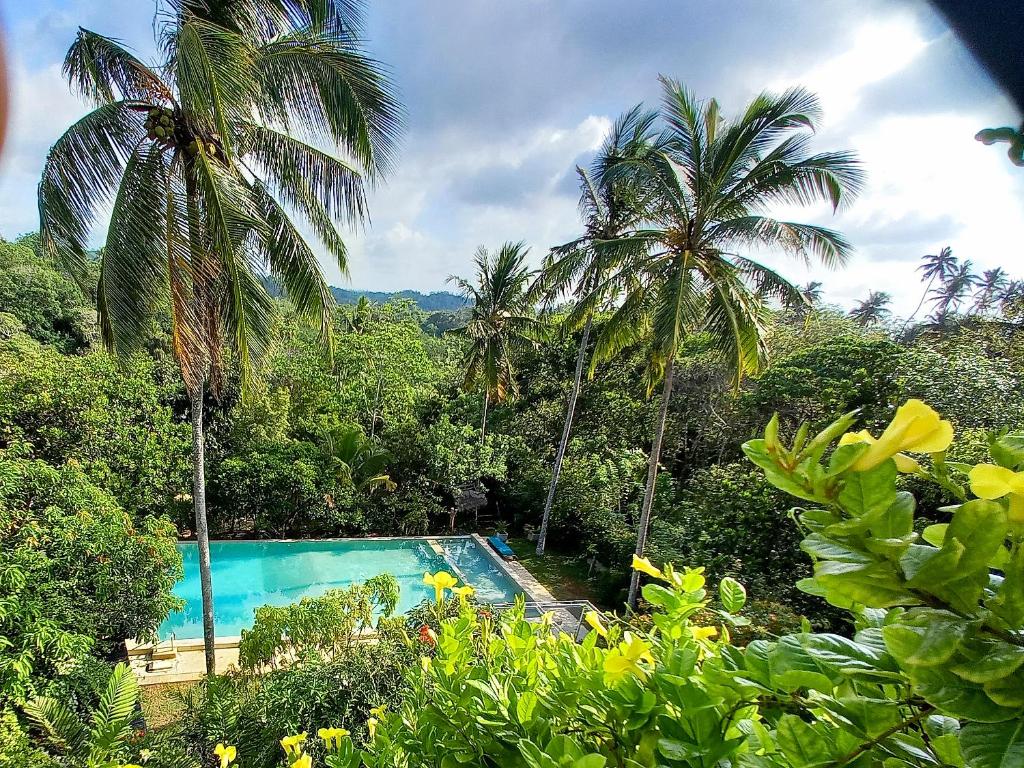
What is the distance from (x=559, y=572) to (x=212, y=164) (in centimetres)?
926

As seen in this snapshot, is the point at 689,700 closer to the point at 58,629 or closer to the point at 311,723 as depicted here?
the point at 311,723

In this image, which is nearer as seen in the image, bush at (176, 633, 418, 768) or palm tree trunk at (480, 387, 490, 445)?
bush at (176, 633, 418, 768)

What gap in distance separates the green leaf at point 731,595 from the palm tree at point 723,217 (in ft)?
18.3

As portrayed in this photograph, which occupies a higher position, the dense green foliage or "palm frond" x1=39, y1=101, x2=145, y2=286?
"palm frond" x1=39, y1=101, x2=145, y2=286

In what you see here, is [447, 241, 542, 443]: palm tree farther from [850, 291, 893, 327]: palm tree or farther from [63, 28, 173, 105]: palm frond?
[850, 291, 893, 327]: palm tree

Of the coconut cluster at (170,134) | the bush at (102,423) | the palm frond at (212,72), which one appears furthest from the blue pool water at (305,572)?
the palm frond at (212,72)

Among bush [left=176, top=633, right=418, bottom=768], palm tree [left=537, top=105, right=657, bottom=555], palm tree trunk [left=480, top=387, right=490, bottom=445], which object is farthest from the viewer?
palm tree trunk [left=480, top=387, right=490, bottom=445]

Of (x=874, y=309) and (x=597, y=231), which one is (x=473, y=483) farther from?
(x=874, y=309)

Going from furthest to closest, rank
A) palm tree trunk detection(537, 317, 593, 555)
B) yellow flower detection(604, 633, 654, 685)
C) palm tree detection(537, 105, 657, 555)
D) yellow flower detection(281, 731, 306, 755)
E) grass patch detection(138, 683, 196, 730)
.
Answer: palm tree trunk detection(537, 317, 593, 555), palm tree detection(537, 105, 657, 555), grass patch detection(138, 683, 196, 730), yellow flower detection(281, 731, 306, 755), yellow flower detection(604, 633, 654, 685)

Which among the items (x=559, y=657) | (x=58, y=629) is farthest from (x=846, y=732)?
(x=58, y=629)

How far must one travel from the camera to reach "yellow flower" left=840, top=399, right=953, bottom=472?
1.18 feet

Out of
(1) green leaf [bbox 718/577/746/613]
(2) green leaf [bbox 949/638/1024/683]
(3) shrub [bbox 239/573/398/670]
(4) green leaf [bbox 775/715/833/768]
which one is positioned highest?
(2) green leaf [bbox 949/638/1024/683]

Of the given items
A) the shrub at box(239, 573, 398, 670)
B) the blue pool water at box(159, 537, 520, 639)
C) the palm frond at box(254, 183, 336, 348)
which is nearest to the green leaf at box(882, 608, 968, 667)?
the palm frond at box(254, 183, 336, 348)

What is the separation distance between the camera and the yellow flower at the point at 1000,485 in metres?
0.34
